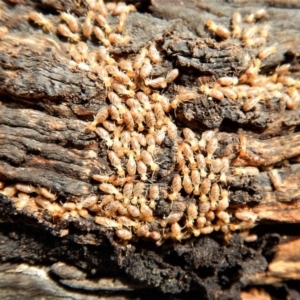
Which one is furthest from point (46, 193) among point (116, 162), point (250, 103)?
point (250, 103)

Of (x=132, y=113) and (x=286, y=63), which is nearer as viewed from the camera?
(x=132, y=113)

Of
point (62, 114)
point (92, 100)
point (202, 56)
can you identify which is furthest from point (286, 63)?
point (62, 114)

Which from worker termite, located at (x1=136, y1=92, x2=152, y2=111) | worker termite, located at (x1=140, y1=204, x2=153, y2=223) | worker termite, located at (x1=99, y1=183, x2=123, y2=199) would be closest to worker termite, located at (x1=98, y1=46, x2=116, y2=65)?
worker termite, located at (x1=136, y1=92, x2=152, y2=111)

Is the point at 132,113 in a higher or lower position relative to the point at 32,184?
higher

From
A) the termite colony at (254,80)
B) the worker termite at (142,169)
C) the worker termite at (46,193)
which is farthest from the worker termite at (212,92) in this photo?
the worker termite at (46,193)

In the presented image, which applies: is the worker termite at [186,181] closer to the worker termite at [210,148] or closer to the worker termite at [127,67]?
the worker termite at [210,148]

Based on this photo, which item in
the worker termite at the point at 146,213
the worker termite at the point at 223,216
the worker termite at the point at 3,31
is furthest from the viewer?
the worker termite at the point at 223,216

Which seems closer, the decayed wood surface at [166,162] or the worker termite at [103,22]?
the decayed wood surface at [166,162]

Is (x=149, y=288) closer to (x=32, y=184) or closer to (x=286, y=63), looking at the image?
(x=32, y=184)
